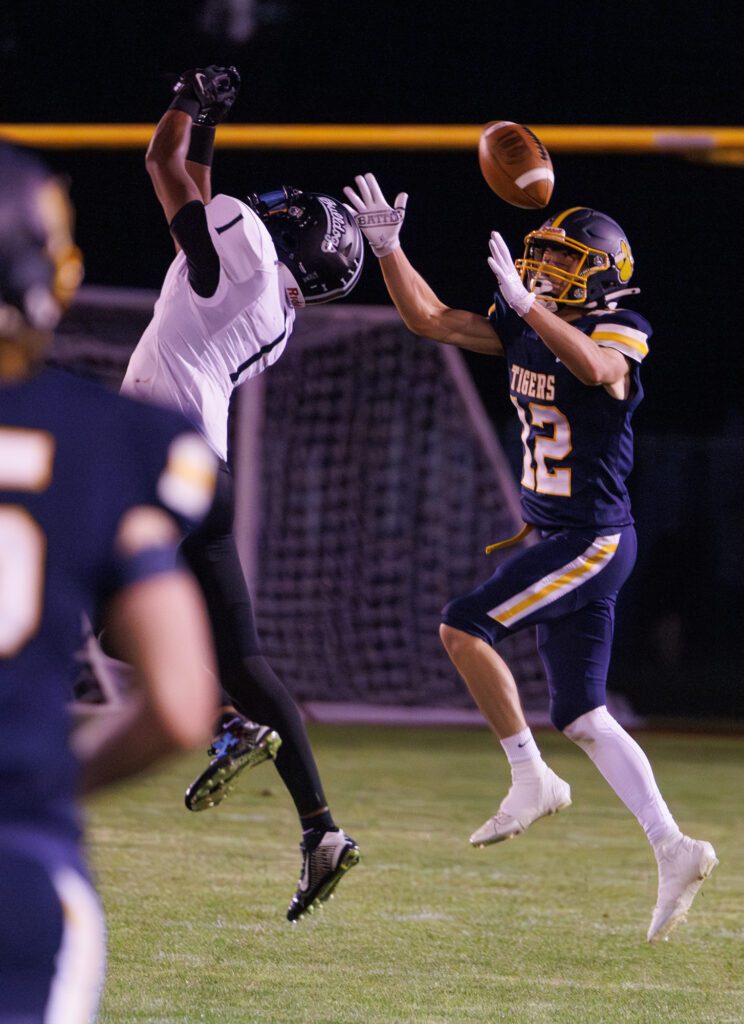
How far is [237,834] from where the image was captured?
648 cm

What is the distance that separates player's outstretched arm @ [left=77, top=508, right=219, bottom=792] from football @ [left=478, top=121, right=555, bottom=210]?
3.51 meters

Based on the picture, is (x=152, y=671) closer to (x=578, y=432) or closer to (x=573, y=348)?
(x=573, y=348)

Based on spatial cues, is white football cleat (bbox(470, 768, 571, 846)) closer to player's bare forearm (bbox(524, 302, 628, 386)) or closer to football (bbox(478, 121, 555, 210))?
player's bare forearm (bbox(524, 302, 628, 386))

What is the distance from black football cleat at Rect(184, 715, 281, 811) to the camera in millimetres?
4340

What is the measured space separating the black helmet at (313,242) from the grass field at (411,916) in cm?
178

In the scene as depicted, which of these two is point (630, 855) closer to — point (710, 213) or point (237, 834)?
point (237, 834)

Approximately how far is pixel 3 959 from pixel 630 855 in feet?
16.4

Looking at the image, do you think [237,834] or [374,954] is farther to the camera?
[237,834]

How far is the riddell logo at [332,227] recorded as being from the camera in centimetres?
459

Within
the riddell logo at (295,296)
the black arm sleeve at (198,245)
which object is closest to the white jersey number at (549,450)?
the riddell logo at (295,296)

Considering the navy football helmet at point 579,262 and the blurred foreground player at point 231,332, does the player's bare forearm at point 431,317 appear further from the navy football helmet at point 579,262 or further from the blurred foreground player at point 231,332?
the blurred foreground player at point 231,332

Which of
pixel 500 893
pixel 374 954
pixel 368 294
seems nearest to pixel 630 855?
pixel 500 893

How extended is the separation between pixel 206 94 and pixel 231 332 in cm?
67

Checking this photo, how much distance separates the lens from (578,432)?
4805 mm
